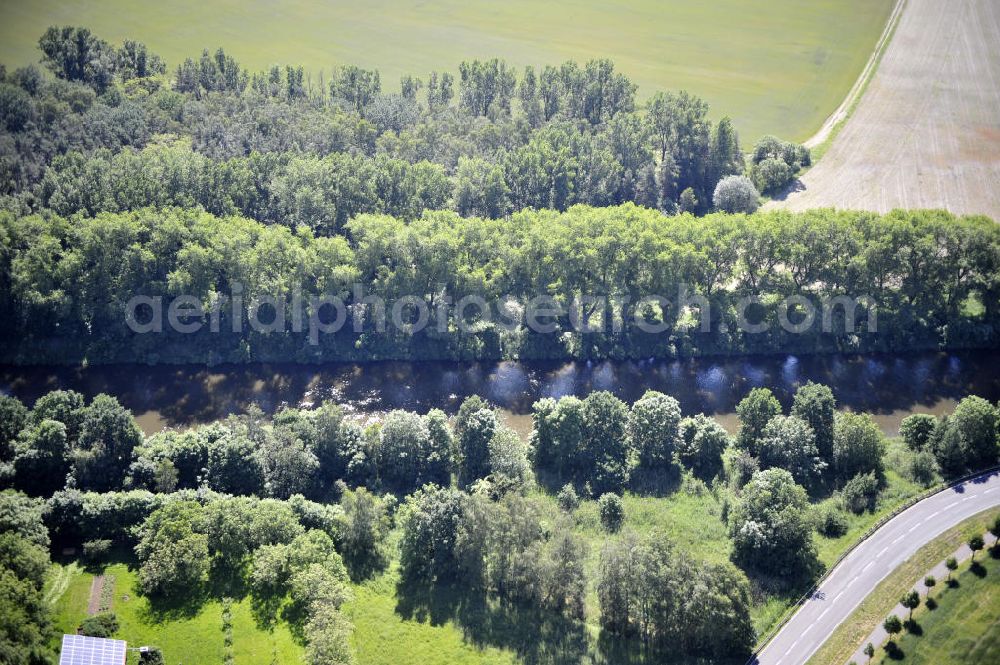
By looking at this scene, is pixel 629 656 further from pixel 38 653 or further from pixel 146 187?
pixel 146 187

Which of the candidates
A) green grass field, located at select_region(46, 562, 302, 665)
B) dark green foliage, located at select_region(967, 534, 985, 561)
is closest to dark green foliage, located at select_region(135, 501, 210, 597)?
green grass field, located at select_region(46, 562, 302, 665)

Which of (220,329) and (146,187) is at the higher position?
(146,187)

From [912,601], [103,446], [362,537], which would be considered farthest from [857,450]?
[103,446]

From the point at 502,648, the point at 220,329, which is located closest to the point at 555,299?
the point at 220,329

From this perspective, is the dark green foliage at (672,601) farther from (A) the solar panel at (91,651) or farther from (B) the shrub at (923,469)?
(A) the solar panel at (91,651)

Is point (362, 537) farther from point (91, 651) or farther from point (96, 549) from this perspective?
point (91, 651)

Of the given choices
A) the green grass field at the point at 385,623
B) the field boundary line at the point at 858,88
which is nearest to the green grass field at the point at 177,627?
the green grass field at the point at 385,623

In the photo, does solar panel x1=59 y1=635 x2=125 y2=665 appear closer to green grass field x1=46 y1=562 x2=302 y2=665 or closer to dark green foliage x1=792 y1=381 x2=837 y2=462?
green grass field x1=46 y1=562 x2=302 y2=665
